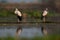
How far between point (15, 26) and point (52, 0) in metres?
24.0

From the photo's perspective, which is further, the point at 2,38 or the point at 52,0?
the point at 52,0

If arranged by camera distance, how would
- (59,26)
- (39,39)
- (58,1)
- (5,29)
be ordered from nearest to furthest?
(39,39)
(5,29)
(59,26)
(58,1)

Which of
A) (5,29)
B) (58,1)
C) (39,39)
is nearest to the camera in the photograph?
(39,39)

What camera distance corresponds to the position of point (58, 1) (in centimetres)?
3881

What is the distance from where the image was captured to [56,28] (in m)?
17.6

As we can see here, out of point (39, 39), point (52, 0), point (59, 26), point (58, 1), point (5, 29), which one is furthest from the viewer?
point (52, 0)

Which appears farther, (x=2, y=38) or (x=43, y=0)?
(x=43, y=0)

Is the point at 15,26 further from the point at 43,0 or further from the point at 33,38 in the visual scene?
the point at 43,0

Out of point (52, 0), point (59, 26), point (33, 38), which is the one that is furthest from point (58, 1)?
point (33, 38)

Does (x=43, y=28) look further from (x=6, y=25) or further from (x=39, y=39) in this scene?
(x=39, y=39)

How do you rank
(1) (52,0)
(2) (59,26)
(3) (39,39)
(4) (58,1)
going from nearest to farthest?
(3) (39,39)
(2) (59,26)
(4) (58,1)
(1) (52,0)

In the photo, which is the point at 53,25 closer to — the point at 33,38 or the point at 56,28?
the point at 56,28

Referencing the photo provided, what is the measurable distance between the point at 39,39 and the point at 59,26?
223 inches

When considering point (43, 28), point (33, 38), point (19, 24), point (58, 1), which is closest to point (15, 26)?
point (19, 24)
